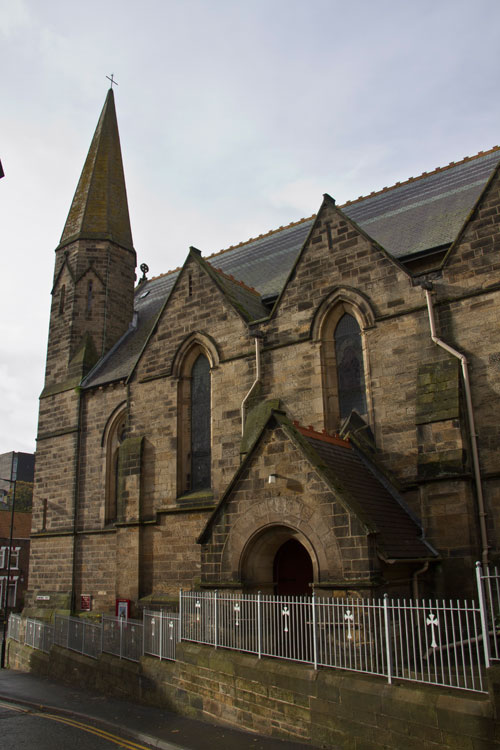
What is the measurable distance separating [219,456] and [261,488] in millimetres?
5112

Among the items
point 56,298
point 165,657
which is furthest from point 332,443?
point 56,298

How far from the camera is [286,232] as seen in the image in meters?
25.2

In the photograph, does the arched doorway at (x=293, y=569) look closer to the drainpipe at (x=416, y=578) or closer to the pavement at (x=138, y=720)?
the drainpipe at (x=416, y=578)

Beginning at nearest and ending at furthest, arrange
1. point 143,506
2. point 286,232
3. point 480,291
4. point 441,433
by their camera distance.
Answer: point 441,433 < point 480,291 < point 143,506 < point 286,232

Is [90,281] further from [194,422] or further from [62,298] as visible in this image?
[194,422]

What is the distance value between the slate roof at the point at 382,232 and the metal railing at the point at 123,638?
8.54m

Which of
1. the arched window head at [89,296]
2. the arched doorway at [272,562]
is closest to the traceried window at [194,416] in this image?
the arched doorway at [272,562]

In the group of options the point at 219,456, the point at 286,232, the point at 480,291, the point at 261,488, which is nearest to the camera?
the point at 261,488

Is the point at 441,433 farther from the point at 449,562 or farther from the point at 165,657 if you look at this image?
the point at 165,657

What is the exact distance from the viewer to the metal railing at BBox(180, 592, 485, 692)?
323 inches

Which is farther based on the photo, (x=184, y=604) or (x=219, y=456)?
(x=219, y=456)

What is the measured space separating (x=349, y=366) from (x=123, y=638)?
326 inches

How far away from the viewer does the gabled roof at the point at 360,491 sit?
10586mm

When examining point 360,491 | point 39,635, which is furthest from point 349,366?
point 39,635
